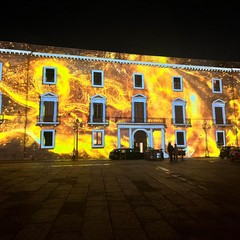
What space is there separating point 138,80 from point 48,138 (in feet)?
42.3

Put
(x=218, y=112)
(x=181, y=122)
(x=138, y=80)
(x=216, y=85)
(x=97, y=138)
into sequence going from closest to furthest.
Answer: (x=97, y=138) → (x=138, y=80) → (x=181, y=122) → (x=218, y=112) → (x=216, y=85)

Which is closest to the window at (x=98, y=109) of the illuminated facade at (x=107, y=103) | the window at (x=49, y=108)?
the illuminated facade at (x=107, y=103)

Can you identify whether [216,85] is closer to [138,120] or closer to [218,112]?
[218,112]

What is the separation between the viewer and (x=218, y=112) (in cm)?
3291

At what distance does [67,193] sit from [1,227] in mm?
3104

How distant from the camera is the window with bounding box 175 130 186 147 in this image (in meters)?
30.7


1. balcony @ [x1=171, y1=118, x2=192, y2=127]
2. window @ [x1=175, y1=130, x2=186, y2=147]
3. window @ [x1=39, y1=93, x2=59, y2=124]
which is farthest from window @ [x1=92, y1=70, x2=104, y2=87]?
window @ [x1=175, y1=130, x2=186, y2=147]

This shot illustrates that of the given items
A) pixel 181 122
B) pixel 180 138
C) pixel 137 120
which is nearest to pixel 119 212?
pixel 137 120

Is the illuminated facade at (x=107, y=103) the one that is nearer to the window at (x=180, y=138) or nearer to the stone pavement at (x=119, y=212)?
the window at (x=180, y=138)

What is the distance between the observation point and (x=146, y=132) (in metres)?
29.9

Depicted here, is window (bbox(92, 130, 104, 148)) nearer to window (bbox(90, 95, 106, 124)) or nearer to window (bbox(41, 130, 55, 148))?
window (bbox(90, 95, 106, 124))

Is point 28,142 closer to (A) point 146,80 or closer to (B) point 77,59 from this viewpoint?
(B) point 77,59

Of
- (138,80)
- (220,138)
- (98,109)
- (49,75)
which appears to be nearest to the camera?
(49,75)

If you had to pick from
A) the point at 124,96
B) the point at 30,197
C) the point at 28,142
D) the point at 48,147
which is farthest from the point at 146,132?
the point at 30,197
